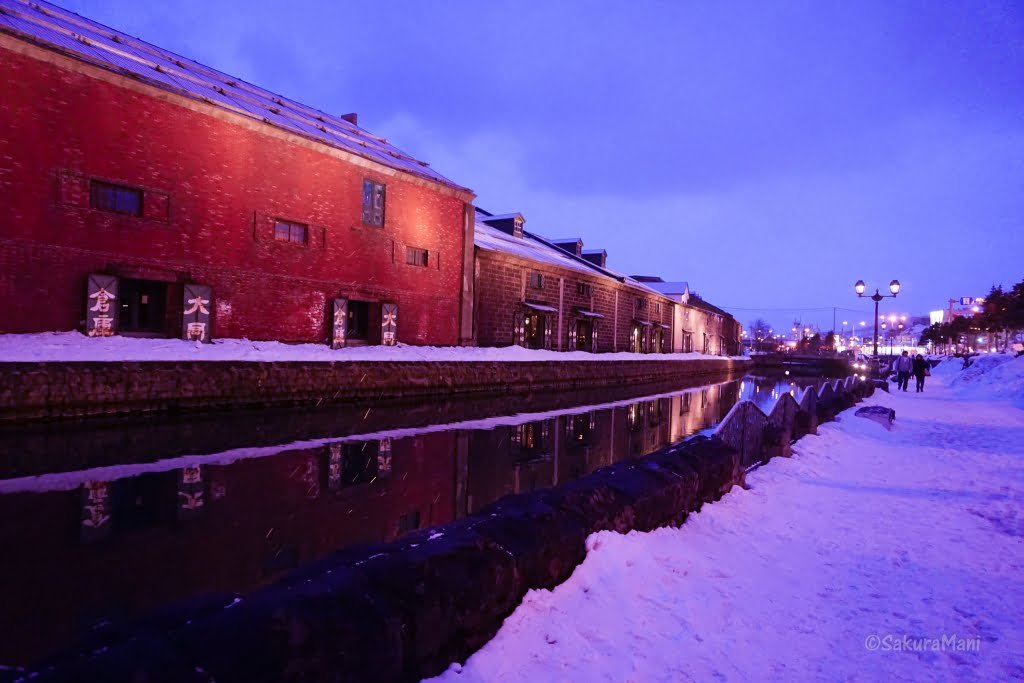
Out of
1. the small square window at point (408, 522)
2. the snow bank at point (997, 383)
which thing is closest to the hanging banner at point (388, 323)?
the small square window at point (408, 522)

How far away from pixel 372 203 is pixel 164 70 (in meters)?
7.27

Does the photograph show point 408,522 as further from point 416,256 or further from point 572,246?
point 572,246

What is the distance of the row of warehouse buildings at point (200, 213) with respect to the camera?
42.8 feet

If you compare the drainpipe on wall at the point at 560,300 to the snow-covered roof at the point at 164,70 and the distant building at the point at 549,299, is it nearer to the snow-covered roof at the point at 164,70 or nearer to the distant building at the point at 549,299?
the distant building at the point at 549,299

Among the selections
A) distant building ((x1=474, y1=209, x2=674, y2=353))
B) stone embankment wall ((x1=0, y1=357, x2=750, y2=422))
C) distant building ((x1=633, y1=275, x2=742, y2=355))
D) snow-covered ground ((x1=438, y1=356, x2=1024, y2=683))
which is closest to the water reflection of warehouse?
snow-covered ground ((x1=438, y1=356, x2=1024, y2=683))

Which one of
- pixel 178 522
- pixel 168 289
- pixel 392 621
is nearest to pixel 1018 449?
pixel 392 621

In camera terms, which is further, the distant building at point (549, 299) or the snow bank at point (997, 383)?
the distant building at point (549, 299)

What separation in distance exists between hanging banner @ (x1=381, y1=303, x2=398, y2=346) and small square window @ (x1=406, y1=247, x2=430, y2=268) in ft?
6.85

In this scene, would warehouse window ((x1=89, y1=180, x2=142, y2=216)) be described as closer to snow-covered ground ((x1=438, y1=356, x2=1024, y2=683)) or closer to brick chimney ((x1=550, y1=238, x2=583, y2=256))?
snow-covered ground ((x1=438, y1=356, x2=1024, y2=683))

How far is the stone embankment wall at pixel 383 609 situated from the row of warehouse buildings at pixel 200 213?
573 inches

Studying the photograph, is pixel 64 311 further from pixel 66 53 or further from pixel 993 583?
pixel 993 583

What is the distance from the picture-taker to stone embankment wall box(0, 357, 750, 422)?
10125mm

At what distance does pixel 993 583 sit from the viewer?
3879mm

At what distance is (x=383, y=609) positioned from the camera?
81.1 inches
